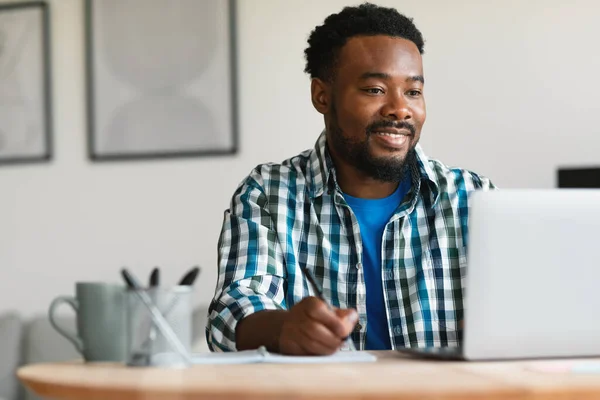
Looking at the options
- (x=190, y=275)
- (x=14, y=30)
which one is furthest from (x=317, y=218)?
(x=14, y=30)

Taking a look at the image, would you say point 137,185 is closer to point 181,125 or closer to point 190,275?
point 181,125

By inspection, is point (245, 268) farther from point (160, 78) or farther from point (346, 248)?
point (160, 78)

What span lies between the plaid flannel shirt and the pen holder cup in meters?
0.53

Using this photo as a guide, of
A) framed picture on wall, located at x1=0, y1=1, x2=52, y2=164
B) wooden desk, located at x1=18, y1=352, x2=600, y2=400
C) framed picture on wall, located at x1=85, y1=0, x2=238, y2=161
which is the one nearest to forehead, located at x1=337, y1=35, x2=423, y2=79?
wooden desk, located at x1=18, y1=352, x2=600, y2=400

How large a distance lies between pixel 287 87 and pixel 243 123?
212 mm

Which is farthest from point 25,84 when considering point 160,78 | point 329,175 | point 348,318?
point 348,318

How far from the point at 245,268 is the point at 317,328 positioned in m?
0.46

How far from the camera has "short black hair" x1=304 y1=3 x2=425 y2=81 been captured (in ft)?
6.06

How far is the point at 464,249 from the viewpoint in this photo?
170 centimetres

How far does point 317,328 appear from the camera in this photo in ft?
3.72

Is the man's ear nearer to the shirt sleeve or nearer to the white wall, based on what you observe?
the shirt sleeve

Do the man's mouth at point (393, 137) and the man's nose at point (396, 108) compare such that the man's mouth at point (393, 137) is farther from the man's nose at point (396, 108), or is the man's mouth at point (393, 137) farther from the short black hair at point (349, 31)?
the short black hair at point (349, 31)

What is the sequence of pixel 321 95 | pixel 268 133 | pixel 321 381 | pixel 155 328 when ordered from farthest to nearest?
1. pixel 268 133
2. pixel 321 95
3. pixel 155 328
4. pixel 321 381

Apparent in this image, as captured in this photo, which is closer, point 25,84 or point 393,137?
point 393,137
